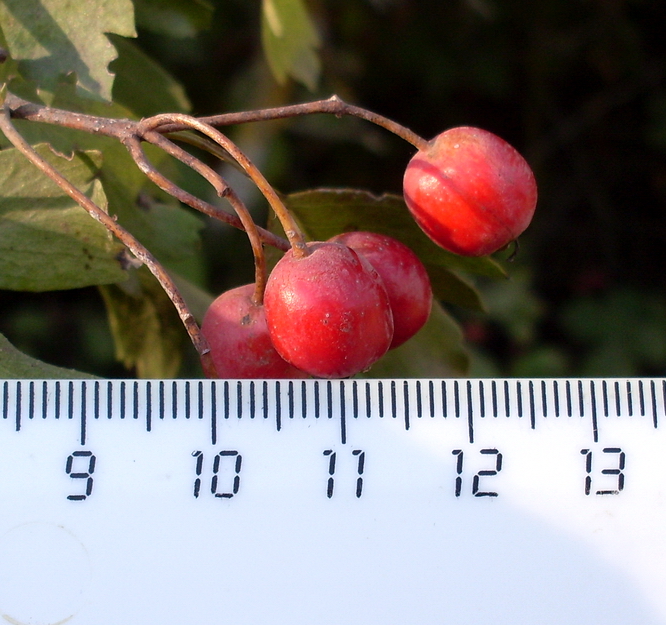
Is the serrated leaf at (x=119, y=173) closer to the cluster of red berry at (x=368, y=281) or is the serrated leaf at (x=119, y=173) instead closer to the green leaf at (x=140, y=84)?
the green leaf at (x=140, y=84)

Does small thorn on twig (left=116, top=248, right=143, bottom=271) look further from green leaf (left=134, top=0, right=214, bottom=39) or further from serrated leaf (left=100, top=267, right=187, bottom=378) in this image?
green leaf (left=134, top=0, right=214, bottom=39)

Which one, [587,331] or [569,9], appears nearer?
[587,331]

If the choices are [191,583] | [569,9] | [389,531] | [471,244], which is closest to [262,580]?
[191,583]

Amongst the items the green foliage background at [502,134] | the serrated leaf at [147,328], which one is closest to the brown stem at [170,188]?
the serrated leaf at [147,328]

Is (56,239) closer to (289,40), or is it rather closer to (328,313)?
(328,313)

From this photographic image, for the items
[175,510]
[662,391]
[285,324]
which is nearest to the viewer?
[285,324]

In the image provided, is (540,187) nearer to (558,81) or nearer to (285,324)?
(558,81)

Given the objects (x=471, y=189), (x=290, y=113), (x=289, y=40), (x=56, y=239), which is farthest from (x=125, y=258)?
(x=289, y=40)
